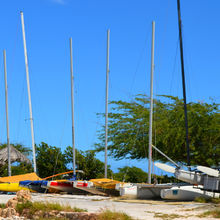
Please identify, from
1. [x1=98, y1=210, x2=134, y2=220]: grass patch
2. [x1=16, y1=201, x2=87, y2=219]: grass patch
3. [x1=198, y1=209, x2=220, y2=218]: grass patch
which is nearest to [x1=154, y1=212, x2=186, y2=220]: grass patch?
[x1=198, y1=209, x2=220, y2=218]: grass patch

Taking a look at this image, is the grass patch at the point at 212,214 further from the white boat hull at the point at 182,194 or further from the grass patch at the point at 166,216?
the white boat hull at the point at 182,194

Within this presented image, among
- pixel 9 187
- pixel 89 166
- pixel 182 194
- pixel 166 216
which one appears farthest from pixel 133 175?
pixel 166 216

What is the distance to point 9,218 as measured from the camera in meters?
17.6

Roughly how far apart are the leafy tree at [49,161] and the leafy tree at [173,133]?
19.0ft

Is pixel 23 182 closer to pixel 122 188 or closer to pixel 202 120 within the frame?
pixel 122 188

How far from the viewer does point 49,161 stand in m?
41.8

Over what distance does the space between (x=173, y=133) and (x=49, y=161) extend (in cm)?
1116

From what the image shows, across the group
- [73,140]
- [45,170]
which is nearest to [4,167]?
[45,170]

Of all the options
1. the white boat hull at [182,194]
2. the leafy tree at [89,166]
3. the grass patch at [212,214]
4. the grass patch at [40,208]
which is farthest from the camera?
the leafy tree at [89,166]

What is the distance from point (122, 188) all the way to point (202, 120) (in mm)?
17435

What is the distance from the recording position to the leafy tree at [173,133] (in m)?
40.7

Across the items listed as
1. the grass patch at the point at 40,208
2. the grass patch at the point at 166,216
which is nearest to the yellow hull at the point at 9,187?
the grass patch at the point at 40,208

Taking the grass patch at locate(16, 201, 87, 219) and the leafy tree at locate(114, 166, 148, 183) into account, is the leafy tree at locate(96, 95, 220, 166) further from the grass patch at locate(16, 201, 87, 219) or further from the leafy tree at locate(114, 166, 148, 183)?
the grass patch at locate(16, 201, 87, 219)

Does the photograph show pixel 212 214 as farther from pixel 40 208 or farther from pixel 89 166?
pixel 89 166
